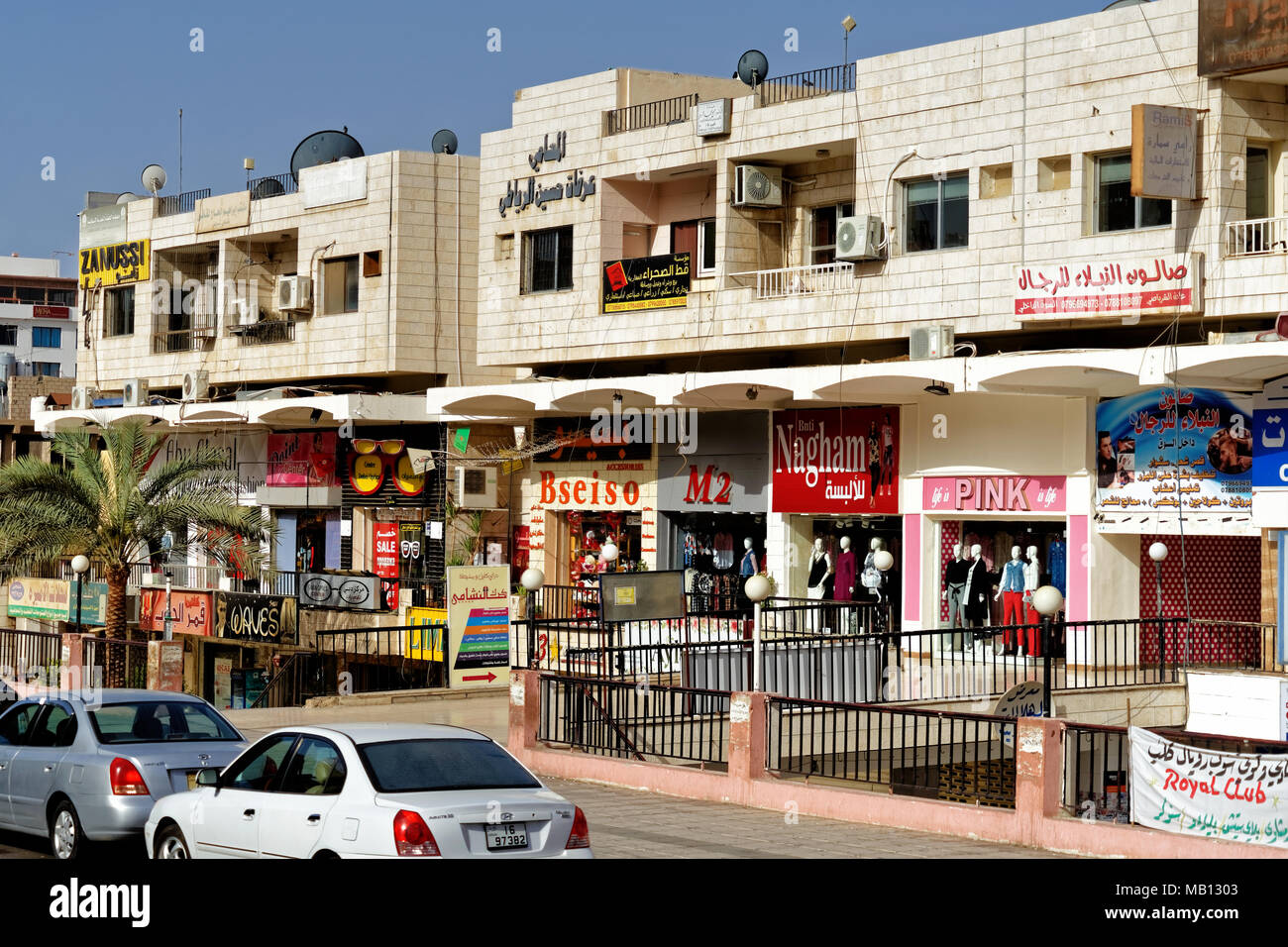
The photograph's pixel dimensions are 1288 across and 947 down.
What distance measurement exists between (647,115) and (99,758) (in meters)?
Result: 23.4

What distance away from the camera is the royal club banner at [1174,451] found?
25.3 meters

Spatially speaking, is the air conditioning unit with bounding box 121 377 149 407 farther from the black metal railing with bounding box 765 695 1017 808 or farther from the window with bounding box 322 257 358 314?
the black metal railing with bounding box 765 695 1017 808

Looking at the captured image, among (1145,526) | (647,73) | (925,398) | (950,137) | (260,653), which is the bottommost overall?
(260,653)

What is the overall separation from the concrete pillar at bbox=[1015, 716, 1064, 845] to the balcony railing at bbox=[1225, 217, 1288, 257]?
40.4 ft

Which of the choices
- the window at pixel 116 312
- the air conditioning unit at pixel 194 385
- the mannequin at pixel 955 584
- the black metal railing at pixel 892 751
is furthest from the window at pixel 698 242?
the window at pixel 116 312

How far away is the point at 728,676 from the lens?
2136 cm

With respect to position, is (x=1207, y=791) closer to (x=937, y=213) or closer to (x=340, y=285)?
(x=937, y=213)

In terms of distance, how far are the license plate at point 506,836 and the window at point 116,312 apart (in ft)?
142

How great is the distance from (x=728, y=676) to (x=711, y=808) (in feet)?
14.9

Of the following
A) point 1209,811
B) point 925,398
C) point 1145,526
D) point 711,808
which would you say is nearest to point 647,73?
point 925,398

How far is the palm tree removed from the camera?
2977 cm

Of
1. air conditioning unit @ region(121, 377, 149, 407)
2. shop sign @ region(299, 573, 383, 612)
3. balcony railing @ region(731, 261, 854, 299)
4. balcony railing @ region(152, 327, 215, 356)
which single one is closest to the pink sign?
balcony railing @ region(731, 261, 854, 299)

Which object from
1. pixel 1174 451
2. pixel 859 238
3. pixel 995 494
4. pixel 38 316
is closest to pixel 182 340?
pixel 859 238
